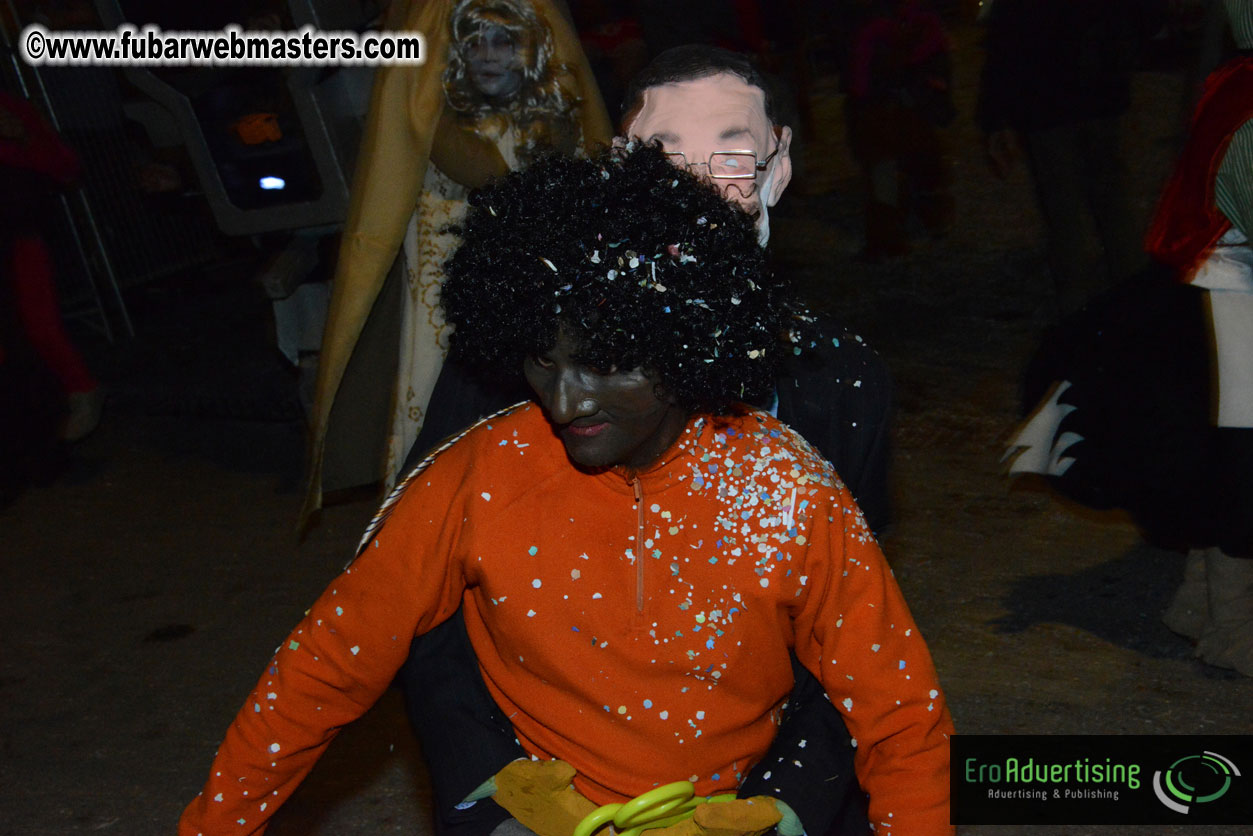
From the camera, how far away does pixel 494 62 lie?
3.66m

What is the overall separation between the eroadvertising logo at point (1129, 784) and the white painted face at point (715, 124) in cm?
137

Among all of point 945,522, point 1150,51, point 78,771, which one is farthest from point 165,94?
point 1150,51

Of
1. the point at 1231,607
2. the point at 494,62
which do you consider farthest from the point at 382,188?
the point at 1231,607

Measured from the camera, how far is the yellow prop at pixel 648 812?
163 cm

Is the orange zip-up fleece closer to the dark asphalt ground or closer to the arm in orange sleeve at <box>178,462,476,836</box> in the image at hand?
the arm in orange sleeve at <box>178,462,476,836</box>

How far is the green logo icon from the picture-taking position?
2.94 metres

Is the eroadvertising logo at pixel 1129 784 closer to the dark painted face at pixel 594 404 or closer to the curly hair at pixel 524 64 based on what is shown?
the dark painted face at pixel 594 404

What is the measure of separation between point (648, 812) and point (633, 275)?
2.22 feet

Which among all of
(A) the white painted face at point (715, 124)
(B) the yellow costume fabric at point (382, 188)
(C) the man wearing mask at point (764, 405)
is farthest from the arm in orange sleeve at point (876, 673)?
(B) the yellow costume fabric at point (382, 188)

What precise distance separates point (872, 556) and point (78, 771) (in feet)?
9.14

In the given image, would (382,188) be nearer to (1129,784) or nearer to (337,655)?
(337,655)

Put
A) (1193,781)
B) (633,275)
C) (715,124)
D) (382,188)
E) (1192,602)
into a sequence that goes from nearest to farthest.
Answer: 1. (633,275)
2. (715,124)
3. (1193,781)
4. (382,188)
5. (1192,602)

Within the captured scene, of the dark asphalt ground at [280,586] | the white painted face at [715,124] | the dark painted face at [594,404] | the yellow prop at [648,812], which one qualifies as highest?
the white painted face at [715,124]

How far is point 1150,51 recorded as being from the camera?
1035 centimetres
